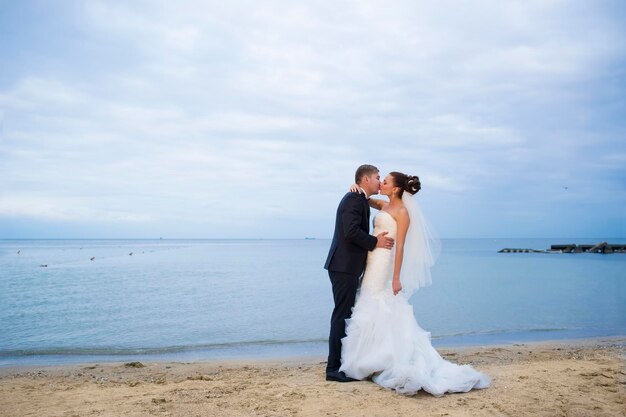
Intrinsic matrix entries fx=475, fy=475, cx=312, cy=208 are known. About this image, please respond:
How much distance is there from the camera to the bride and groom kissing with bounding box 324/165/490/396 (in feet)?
18.2

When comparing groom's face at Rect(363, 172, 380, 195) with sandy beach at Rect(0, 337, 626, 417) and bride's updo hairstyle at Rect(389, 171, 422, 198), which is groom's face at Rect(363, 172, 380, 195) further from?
sandy beach at Rect(0, 337, 626, 417)

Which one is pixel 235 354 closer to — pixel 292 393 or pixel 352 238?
pixel 292 393

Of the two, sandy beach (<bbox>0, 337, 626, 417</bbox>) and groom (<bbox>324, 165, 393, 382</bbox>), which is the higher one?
groom (<bbox>324, 165, 393, 382</bbox>)

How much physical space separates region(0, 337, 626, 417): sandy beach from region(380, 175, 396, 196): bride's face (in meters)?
2.39

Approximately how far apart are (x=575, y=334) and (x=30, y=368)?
11610mm

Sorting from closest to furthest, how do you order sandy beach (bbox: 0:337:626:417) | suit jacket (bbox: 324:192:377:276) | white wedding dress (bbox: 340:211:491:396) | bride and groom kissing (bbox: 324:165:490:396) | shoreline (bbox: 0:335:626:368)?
sandy beach (bbox: 0:337:626:417) → white wedding dress (bbox: 340:211:491:396) → bride and groom kissing (bbox: 324:165:490:396) → suit jacket (bbox: 324:192:377:276) → shoreline (bbox: 0:335:626:368)

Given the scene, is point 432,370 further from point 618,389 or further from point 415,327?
point 618,389

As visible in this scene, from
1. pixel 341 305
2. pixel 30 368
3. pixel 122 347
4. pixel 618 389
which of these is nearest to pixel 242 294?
pixel 122 347

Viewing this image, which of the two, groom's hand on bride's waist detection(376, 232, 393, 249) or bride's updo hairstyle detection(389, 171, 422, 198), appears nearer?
groom's hand on bride's waist detection(376, 232, 393, 249)

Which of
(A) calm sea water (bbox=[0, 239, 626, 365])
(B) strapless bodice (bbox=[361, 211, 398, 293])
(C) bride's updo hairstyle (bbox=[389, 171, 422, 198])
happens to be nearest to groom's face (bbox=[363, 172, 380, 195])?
(C) bride's updo hairstyle (bbox=[389, 171, 422, 198])

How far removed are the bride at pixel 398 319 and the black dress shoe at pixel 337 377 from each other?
0.08 metres

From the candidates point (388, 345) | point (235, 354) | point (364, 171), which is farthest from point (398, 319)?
point (235, 354)

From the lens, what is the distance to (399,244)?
19.4ft

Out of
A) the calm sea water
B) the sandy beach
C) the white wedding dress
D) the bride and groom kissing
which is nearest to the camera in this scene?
the sandy beach
